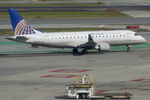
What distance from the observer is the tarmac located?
149ft

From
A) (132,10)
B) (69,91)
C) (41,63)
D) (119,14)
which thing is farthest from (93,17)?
(69,91)

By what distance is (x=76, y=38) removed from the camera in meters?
75.4

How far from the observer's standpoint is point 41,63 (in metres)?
65.9

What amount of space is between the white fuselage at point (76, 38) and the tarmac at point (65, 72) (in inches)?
76.8

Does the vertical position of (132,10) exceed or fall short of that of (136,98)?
it exceeds it

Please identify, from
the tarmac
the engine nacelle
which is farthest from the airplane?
the tarmac

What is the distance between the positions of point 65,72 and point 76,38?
18160mm

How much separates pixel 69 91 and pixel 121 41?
36268 millimetres

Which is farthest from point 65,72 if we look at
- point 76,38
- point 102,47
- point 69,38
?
point 76,38

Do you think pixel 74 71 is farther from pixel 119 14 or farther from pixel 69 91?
pixel 119 14

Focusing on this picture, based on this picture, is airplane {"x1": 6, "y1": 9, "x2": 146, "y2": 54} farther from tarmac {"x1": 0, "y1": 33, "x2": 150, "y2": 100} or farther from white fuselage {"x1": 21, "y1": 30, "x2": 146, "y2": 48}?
tarmac {"x1": 0, "y1": 33, "x2": 150, "y2": 100}

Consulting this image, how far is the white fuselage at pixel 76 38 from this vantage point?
7381cm

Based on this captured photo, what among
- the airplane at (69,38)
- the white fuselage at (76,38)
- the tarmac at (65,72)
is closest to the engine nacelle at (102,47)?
the airplane at (69,38)

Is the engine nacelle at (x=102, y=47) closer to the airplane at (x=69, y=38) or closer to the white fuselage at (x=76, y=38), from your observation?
the airplane at (x=69, y=38)
